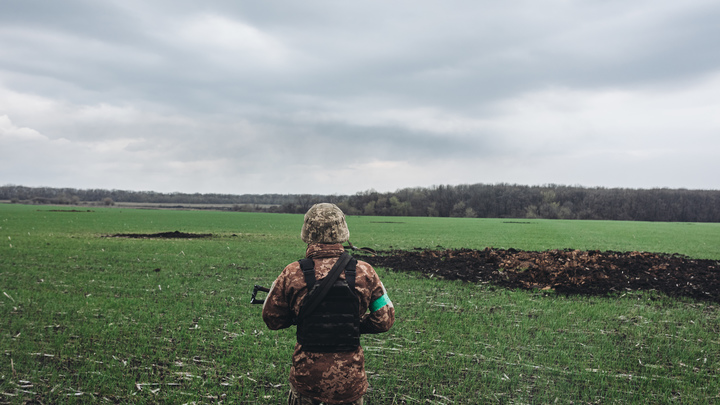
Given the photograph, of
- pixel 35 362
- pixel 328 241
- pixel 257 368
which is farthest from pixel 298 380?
pixel 35 362

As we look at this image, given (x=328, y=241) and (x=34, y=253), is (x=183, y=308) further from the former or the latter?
(x=34, y=253)

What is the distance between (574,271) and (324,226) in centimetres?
1346

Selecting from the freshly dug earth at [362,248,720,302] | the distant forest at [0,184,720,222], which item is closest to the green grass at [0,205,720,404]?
the freshly dug earth at [362,248,720,302]

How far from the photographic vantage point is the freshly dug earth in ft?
43.8

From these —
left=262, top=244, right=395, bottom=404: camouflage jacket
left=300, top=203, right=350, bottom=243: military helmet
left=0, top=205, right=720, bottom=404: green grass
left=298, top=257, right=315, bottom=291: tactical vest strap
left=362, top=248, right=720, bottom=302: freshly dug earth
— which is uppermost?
left=300, top=203, right=350, bottom=243: military helmet

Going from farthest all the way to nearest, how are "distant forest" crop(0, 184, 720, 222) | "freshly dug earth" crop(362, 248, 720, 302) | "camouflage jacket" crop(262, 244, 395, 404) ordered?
"distant forest" crop(0, 184, 720, 222)
"freshly dug earth" crop(362, 248, 720, 302)
"camouflage jacket" crop(262, 244, 395, 404)

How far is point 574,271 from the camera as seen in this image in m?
14.8

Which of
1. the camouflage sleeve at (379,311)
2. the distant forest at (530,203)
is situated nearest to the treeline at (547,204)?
the distant forest at (530,203)

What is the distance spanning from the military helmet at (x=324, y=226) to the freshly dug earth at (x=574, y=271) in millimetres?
11099

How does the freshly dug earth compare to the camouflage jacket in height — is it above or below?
below

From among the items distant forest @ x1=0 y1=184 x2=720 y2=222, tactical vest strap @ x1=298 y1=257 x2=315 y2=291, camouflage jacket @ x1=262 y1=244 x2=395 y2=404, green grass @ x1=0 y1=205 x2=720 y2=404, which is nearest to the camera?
tactical vest strap @ x1=298 y1=257 x2=315 y2=291

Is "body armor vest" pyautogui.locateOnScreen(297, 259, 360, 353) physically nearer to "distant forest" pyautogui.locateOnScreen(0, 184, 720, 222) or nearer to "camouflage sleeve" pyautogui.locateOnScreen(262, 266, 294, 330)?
"camouflage sleeve" pyautogui.locateOnScreen(262, 266, 294, 330)

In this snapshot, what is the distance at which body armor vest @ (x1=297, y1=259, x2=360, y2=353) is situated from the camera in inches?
133

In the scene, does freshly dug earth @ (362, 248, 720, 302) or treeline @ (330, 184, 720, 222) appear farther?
treeline @ (330, 184, 720, 222)
